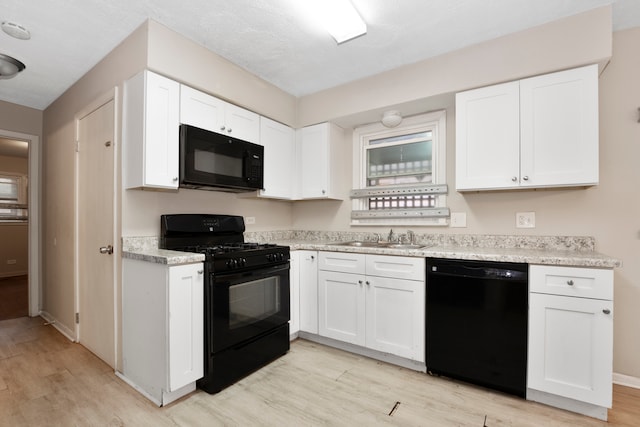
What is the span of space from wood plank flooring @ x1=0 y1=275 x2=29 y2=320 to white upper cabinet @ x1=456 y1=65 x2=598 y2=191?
5060 millimetres

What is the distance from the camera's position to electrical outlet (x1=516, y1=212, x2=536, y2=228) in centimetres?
228

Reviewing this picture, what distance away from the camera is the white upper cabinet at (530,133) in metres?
1.93

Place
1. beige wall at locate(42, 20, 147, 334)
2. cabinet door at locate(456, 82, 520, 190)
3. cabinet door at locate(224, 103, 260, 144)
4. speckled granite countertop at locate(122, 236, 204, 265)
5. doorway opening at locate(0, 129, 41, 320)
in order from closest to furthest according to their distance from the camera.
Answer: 1. speckled granite countertop at locate(122, 236, 204, 265)
2. cabinet door at locate(456, 82, 520, 190)
3. beige wall at locate(42, 20, 147, 334)
4. cabinet door at locate(224, 103, 260, 144)
5. doorway opening at locate(0, 129, 41, 320)

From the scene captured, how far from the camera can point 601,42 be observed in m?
1.87

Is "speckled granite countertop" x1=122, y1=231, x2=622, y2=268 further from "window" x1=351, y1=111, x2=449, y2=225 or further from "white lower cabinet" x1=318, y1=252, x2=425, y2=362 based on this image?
"window" x1=351, y1=111, x2=449, y2=225

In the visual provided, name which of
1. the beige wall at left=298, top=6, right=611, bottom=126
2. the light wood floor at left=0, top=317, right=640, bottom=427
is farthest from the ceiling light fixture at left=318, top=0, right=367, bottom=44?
the light wood floor at left=0, top=317, right=640, bottom=427

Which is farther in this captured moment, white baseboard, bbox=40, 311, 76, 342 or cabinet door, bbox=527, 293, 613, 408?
white baseboard, bbox=40, 311, 76, 342

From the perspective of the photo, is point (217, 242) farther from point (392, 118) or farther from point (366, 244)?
point (392, 118)

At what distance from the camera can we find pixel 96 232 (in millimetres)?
2391

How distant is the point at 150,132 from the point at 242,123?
2.73 feet

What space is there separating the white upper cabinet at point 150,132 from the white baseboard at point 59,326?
5.73ft

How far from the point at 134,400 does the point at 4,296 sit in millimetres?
4252

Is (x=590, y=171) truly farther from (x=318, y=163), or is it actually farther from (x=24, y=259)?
(x=24, y=259)

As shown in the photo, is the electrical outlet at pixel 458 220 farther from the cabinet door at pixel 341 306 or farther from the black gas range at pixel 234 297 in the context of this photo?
the black gas range at pixel 234 297
